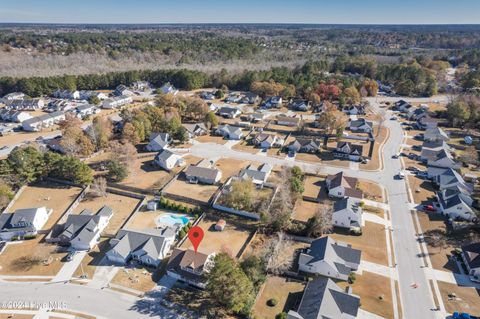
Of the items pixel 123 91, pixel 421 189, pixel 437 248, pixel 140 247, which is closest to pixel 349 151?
pixel 421 189

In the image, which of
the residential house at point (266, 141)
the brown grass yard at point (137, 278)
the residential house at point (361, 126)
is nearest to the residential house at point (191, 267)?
the brown grass yard at point (137, 278)

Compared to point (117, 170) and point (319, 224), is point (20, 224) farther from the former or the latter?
point (319, 224)

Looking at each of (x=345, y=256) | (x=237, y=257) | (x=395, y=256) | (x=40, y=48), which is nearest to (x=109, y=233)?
(x=237, y=257)

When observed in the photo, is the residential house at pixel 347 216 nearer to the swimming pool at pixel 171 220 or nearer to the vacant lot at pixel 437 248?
the vacant lot at pixel 437 248

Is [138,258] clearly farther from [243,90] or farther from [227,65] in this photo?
[227,65]

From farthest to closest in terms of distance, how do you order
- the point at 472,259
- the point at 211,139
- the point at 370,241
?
the point at 211,139 < the point at 370,241 < the point at 472,259

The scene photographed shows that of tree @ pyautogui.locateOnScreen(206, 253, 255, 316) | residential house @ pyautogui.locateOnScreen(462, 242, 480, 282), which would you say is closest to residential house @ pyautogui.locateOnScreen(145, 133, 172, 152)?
tree @ pyautogui.locateOnScreen(206, 253, 255, 316)

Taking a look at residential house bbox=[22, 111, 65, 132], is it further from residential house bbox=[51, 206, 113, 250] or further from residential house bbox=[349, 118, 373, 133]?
residential house bbox=[349, 118, 373, 133]
